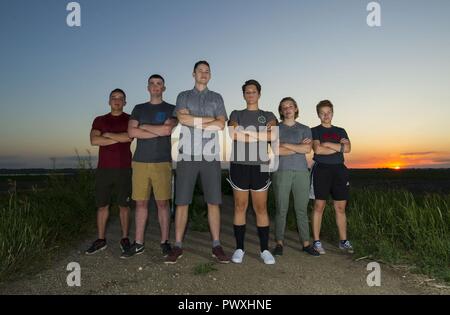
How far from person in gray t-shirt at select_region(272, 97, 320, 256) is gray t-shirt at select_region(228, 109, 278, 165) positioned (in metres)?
0.47

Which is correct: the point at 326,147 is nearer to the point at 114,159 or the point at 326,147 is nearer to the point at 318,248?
the point at 318,248

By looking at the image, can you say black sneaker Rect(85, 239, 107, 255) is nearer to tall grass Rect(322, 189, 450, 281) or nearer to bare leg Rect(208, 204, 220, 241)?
bare leg Rect(208, 204, 220, 241)

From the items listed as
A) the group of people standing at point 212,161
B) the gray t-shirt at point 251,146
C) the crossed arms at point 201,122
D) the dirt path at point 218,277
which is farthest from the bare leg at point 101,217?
the gray t-shirt at point 251,146

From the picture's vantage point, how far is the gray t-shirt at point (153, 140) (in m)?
5.84

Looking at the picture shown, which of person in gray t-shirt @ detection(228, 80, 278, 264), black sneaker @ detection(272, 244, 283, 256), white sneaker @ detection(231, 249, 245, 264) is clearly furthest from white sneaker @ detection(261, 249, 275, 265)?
black sneaker @ detection(272, 244, 283, 256)

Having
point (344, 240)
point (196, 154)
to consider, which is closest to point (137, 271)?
point (196, 154)

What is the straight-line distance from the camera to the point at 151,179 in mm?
5898

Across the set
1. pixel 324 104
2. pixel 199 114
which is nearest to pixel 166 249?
pixel 199 114

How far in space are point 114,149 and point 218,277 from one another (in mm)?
2527

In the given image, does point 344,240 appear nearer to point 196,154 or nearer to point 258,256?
point 258,256

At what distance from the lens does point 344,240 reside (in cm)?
657

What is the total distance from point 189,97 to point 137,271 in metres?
2.36

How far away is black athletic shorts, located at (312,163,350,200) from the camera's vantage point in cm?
641
